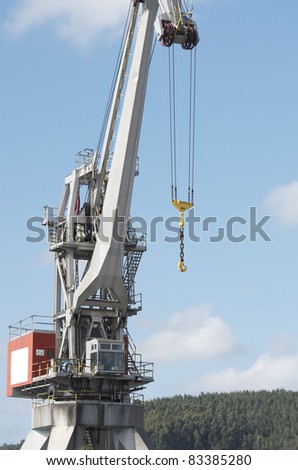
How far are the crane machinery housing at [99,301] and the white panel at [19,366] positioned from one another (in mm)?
61

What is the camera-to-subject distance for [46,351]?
50.0 m

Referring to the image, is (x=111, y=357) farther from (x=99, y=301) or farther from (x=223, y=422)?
(x=223, y=422)

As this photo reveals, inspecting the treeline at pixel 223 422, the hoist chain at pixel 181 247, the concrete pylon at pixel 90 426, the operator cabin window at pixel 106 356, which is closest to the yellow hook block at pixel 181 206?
the hoist chain at pixel 181 247

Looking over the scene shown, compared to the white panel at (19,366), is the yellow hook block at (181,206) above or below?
above

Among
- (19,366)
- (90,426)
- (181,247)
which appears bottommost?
(90,426)

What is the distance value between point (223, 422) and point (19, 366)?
403 ft

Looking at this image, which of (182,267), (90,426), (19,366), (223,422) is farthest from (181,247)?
(223,422)

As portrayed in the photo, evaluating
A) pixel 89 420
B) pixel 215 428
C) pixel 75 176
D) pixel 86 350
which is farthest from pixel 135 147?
pixel 215 428

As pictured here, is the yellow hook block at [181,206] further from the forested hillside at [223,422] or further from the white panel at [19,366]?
the forested hillside at [223,422]

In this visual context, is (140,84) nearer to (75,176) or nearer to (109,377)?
(75,176)

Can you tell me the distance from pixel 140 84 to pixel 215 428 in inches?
5119

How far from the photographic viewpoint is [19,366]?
52.2 meters

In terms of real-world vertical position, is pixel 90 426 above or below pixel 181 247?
below

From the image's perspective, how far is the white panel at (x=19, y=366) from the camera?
167 feet
